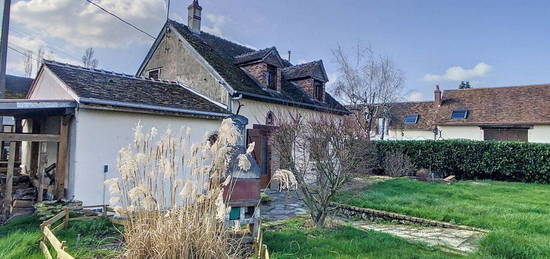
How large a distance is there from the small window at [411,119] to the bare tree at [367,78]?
4.81 metres

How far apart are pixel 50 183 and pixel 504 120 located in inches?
1087

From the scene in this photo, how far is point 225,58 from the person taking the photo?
14.7m

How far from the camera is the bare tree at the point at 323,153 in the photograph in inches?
273

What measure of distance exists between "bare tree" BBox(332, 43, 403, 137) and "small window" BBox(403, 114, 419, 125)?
4806 mm

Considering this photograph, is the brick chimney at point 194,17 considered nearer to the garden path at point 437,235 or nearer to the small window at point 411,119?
the garden path at point 437,235

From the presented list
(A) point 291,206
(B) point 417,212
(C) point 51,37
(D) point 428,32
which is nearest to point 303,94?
(D) point 428,32

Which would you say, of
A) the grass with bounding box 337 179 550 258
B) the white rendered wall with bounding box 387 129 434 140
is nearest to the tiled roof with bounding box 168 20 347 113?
the grass with bounding box 337 179 550 258

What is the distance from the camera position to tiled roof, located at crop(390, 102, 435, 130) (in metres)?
29.3

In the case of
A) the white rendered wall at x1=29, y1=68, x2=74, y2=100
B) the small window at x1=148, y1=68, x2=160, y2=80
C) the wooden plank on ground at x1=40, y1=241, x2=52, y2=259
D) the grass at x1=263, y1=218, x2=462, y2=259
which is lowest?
the grass at x1=263, y1=218, x2=462, y2=259

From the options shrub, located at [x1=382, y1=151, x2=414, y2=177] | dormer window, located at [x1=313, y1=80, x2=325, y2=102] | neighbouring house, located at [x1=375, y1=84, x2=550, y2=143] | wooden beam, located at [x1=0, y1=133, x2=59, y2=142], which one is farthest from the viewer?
neighbouring house, located at [x1=375, y1=84, x2=550, y2=143]

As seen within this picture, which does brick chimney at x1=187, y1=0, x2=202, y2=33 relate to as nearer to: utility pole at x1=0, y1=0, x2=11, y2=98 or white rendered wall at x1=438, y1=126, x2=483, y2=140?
utility pole at x1=0, y1=0, x2=11, y2=98

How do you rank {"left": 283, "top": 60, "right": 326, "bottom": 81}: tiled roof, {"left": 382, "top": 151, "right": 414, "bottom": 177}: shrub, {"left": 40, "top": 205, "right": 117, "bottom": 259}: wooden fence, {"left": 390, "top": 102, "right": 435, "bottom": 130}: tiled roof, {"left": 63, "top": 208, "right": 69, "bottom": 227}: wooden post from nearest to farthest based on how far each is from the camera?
{"left": 40, "top": 205, "right": 117, "bottom": 259}: wooden fence, {"left": 63, "top": 208, "right": 69, "bottom": 227}: wooden post, {"left": 283, "top": 60, "right": 326, "bottom": 81}: tiled roof, {"left": 382, "top": 151, "right": 414, "bottom": 177}: shrub, {"left": 390, "top": 102, "right": 435, "bottom": 130}: tiled roof

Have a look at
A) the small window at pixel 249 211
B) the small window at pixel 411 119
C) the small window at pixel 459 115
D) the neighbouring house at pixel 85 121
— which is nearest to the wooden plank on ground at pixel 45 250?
the small window at pixel 249 211

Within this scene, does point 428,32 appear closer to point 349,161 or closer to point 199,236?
point 349,161
